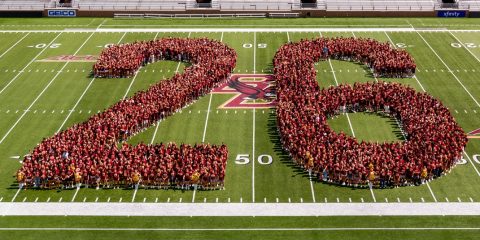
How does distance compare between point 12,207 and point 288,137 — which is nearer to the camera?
point 12,207

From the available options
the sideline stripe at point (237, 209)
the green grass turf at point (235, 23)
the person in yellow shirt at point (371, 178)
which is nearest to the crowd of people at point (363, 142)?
the person in yellow shirt at point (371, 178)

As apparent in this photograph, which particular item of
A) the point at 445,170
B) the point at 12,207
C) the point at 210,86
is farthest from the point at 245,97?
the point at 12,207

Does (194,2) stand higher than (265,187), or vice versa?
(194,2)

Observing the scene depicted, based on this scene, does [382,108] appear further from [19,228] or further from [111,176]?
[19,228]

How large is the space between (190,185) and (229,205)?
2.42 m

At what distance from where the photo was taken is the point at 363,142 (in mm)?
31266

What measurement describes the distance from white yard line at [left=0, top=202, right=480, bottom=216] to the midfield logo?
11.8m

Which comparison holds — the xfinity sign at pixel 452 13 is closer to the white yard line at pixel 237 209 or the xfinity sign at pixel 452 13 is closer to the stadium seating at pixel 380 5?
the stadium seating at pixel 380 5

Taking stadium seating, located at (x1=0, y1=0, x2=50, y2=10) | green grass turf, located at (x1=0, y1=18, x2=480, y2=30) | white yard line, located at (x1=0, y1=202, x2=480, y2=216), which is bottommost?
white yard line, located at (x1=0, y1=202, x2=480, y2=216)

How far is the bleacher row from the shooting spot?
61025mm

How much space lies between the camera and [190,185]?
29750 mm

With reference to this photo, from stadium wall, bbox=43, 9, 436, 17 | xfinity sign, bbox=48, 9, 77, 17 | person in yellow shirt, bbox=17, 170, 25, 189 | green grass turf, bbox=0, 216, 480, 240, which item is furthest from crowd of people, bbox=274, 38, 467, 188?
xfinity sign, bbox=48, 9, 77, 17

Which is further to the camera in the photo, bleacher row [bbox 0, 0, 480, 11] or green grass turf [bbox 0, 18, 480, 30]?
bleacher row [bbox 0, 0, 480, 11]

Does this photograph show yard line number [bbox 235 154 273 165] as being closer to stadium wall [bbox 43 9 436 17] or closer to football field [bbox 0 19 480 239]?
football field [bbox 0 19 480 239]
